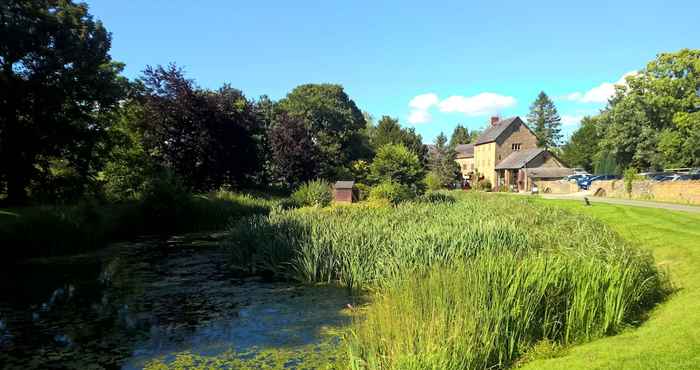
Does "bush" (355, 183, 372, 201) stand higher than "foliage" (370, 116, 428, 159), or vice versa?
"foliage" (370, 116, 428, 159)

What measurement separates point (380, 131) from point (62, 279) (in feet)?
109

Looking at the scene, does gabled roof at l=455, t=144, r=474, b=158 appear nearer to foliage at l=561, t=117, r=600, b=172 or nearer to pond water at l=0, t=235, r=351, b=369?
foliage at l=561, t=117, r=600, b=172

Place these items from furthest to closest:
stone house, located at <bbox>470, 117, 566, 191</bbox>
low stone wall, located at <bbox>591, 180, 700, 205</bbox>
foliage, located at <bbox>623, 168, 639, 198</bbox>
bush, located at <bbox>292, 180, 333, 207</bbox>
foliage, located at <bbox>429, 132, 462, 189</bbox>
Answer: foliage, located at <bbox>429, 132, 462, 189</bbox> < stone house, located at <bbox>470, 117, 566, 191</bbox> < foliage, located at <bbox>623, 168, 639, 198</bbox> < low stone wall, located at <bbox>591, 180, 700, 205</bbox> < bush, located at <bbox>292, 180, 333, 207</bbox>

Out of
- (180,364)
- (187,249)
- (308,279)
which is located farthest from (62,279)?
(180,364)

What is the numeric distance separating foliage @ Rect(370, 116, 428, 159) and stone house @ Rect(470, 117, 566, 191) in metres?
18.2

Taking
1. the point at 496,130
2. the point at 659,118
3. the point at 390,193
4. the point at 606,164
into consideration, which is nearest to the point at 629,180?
the point at 659,118

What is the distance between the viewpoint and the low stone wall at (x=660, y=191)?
27.8 metres

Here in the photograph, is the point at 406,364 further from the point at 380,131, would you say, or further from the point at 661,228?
the point at 380,131

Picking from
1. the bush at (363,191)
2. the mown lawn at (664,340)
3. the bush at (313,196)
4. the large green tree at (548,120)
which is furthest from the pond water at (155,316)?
the large green tree at (548,120)

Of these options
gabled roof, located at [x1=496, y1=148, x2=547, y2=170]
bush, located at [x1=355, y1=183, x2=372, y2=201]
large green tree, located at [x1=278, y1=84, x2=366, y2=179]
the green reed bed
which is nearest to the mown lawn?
the green reed bed

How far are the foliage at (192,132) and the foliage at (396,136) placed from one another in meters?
15.5

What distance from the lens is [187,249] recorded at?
15.6m

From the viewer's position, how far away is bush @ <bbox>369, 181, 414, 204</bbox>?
21656mm

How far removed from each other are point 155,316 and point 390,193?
562 inches
